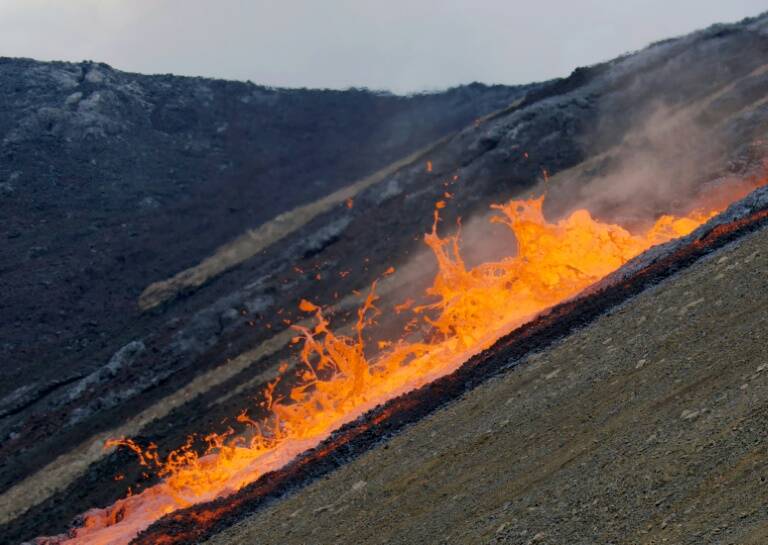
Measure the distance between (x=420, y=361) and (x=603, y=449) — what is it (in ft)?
49.4

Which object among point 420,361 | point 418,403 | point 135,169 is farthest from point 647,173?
point 135,169

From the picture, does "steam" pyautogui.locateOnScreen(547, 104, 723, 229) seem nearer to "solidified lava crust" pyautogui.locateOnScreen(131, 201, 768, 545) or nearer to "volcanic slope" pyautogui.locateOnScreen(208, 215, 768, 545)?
"solidified lava crust" pyautogui.locateOnScreen(131, 201, 768, 545)

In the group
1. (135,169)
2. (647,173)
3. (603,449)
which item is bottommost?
(603,449)

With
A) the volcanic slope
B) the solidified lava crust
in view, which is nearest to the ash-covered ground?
the volcanic slope

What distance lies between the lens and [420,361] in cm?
2795

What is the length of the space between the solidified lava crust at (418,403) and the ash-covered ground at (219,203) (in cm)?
187

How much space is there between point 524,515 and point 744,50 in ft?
132

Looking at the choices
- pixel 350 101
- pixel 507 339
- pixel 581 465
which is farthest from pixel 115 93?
pixel 581 465

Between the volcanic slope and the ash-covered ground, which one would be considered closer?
the volcanic slope

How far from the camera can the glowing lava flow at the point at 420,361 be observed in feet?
84.3

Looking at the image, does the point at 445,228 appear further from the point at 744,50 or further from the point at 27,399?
the point at 27,399

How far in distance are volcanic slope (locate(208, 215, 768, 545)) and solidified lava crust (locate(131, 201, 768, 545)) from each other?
2.43 feet

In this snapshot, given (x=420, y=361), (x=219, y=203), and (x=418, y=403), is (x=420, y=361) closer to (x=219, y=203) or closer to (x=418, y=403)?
(x=418, y=403)

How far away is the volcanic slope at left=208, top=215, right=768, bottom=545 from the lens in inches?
439
